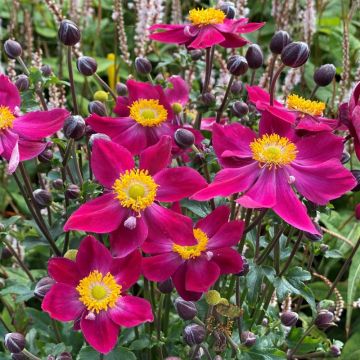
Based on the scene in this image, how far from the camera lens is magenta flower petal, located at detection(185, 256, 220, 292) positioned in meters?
0.90

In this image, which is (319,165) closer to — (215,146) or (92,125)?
(215,146)

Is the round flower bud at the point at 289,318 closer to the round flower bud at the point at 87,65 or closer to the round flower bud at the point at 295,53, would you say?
the round flower bud at the point at 295,53

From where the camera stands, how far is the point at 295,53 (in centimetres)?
98

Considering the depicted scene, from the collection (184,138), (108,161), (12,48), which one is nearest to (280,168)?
(184,138)

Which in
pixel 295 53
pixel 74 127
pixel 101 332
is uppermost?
pixel 295 53

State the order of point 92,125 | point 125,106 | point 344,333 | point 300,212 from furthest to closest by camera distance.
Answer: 1. point 344,333
2. point 125,106
3. point 92,125
4. point 300,212

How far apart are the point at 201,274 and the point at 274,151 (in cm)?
20

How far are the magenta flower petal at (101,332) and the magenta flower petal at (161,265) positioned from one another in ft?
0.26

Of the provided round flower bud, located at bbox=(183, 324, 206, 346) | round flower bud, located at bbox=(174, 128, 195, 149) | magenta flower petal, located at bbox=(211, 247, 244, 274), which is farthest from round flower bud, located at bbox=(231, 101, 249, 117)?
round flower bud, located at bbox=(183, 324, 206, 346)

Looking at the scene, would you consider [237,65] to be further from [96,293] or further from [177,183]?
[96,293]

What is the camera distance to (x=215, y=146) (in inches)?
38.1

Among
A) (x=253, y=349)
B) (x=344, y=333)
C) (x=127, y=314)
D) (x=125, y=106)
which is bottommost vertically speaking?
(x=344, y=333)

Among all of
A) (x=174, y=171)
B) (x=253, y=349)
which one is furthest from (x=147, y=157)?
(x=253, y=349)

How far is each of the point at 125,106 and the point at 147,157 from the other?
0.22 meters
